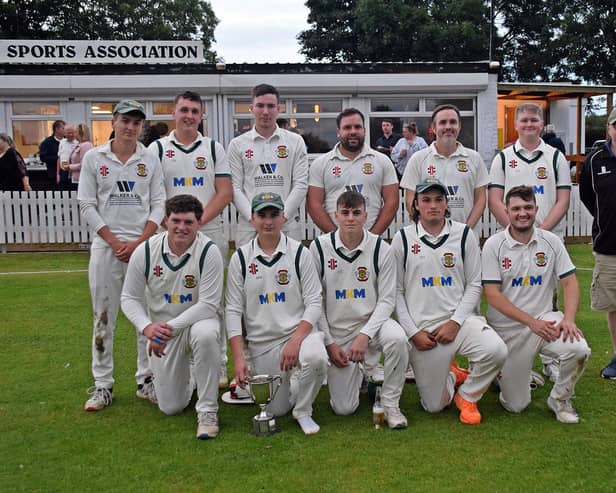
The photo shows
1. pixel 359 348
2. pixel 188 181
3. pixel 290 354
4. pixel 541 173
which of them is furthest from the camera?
pixel 541 173

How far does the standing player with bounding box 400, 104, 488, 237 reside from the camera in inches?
218

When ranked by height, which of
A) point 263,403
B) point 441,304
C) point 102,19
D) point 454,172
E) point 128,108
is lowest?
point 263,403

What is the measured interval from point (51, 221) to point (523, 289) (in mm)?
10490

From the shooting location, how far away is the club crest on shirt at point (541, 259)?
4805mm

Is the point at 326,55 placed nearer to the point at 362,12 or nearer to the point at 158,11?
the point at 362,12

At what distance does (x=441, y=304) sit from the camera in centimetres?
480

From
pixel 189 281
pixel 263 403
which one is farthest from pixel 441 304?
pixel 189 281

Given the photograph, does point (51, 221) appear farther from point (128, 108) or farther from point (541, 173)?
point (541, 173)

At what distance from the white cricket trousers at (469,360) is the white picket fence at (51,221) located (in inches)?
325

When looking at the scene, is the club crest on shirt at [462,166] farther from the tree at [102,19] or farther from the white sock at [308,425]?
the tree at [102,19]

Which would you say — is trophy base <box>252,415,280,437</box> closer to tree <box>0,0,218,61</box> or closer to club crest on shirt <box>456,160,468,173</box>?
club crest on shirt <box>456,160,468,173</box>

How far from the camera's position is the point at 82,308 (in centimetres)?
816

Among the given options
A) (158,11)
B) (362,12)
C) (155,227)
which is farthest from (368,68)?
(158,11)

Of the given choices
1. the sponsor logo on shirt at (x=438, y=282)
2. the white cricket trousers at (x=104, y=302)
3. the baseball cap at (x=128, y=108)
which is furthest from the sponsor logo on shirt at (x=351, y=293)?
the baseball cap at (x=128, y=108)
